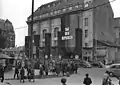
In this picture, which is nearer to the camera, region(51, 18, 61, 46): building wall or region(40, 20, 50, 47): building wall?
region(51, 18, 61, 46): building wall

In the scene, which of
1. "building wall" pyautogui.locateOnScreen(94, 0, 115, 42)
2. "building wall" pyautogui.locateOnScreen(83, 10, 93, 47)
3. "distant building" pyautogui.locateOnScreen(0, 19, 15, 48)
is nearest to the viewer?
"building wall" pyautogui.locateOnScreen(83, 10, 93, 47)

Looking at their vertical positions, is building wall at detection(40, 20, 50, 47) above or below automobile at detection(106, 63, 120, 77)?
above

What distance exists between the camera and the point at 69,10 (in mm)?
76125

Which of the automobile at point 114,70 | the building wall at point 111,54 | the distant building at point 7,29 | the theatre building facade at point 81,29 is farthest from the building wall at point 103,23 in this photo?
the automobile at point 114,70

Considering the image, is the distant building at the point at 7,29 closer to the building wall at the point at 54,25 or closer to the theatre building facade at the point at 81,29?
the theatre building facade at the point at 81,29

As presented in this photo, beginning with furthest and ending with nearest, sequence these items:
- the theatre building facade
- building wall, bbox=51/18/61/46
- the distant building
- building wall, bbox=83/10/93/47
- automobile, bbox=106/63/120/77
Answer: the distant building
building wall, bbox=51/18/61/46
building wall, bbox=83/10/93/47
the theatre building facade
automobile, bbox=106/63/120/77

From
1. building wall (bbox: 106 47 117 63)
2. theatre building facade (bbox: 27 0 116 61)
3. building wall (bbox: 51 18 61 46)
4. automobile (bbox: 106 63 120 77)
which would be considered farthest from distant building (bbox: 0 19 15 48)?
automobile (bbox: 106 63 120 77)

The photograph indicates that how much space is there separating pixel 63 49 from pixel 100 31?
1127 centimetres

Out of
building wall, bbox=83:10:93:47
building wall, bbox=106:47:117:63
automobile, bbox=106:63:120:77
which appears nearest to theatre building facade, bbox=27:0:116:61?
building wall, bbox=83:10:93:47

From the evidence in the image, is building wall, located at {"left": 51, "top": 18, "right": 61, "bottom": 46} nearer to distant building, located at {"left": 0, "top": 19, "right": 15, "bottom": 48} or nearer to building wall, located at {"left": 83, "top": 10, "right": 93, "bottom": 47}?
building wall, located at {"left": 83, "top": 10, "right": 93, "bottom": 47}

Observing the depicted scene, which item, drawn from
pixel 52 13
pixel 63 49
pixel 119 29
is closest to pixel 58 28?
pixel 52 13

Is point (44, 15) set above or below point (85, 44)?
above

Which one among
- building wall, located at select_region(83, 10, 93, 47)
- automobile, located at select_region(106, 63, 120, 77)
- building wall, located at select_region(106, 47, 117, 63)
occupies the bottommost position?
automobile, located at select_region(106, 63, 120, 77)

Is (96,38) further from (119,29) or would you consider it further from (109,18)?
(119,29)
